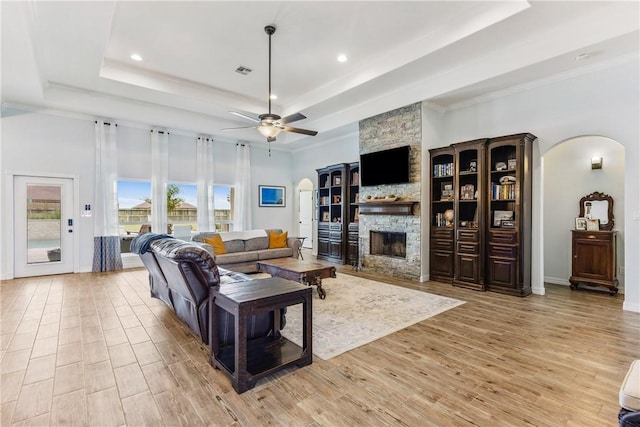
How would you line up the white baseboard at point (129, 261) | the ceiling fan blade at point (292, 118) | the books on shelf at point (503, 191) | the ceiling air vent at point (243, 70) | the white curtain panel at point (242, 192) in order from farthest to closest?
the white curtain panel at point (242, 192) → the white baseboard at point (129, 261) → the ceiling air vent at point (243, 70) → the books on shelf at point (503, 191) → the ceiling fan blade at point (292, 118)

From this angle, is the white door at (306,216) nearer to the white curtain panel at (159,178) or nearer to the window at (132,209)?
the white curtain panel at (159,178)

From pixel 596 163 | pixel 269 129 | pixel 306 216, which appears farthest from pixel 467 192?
pixel 306 216

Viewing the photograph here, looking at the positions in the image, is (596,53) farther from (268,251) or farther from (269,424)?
(268,251)

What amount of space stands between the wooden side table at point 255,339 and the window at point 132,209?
573 cm

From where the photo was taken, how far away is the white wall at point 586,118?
4121 mm

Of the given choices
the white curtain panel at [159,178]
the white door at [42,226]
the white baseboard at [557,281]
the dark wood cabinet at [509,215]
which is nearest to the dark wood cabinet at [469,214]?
the dark wood cabinet at [509,215]

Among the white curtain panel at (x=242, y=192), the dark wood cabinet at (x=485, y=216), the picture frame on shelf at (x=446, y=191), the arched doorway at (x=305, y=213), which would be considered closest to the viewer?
the dark wood cabinet at (x=485, y=216)

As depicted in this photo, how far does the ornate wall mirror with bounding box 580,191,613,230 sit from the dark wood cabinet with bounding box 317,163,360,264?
14.2 ft

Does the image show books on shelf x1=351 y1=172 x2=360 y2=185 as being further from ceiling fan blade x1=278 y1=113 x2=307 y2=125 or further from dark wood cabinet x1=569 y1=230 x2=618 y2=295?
dark wood cabinet x1=569 y1=230 x2=618 y2=295

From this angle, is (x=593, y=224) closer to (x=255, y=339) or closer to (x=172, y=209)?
(x=255, y=339)

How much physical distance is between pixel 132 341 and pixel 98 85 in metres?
4.92

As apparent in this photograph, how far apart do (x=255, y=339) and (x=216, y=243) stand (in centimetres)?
352

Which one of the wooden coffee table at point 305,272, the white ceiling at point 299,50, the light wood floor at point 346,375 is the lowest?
the light wood floor at point 346,375

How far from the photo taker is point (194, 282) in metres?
2.74
